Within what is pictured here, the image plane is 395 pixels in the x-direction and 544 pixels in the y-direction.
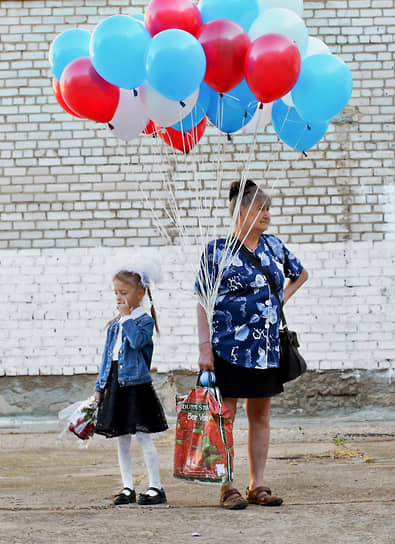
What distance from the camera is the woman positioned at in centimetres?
397

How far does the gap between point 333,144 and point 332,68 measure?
13.3ft

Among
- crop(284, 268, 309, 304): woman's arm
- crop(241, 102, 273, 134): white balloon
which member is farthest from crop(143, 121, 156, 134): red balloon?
crop(284, 268, 309, 304): woman's arm

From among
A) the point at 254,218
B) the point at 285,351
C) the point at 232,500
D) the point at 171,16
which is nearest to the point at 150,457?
the point at 232,500

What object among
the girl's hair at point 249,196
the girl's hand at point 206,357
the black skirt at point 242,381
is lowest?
the black skirt at point 242,381

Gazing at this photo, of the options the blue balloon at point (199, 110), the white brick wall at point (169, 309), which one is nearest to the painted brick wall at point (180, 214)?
the white brick wall at point (169, 309)

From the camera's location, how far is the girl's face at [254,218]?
4.06 meters

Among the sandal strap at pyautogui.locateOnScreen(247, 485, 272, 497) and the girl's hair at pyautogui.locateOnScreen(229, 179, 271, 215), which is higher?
the girl's hair at pyautogui.locateOnScreen(229, 179, 271, 215)

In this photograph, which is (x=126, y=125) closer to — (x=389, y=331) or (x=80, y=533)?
(x=80, y=533)

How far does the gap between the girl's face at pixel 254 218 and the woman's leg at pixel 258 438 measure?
3.00 feet

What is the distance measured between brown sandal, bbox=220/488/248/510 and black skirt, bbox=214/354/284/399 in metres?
0.48

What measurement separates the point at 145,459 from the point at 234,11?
93.6 inches

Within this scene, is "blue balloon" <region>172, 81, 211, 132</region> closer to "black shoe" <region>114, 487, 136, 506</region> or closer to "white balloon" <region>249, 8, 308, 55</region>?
"white balloon" <region>249, 8, 308, 55</region>

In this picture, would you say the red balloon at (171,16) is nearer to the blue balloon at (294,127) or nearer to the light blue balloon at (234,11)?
the light blue balloon at (234,11)

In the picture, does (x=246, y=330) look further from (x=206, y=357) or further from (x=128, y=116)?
(x=128, y=116)
